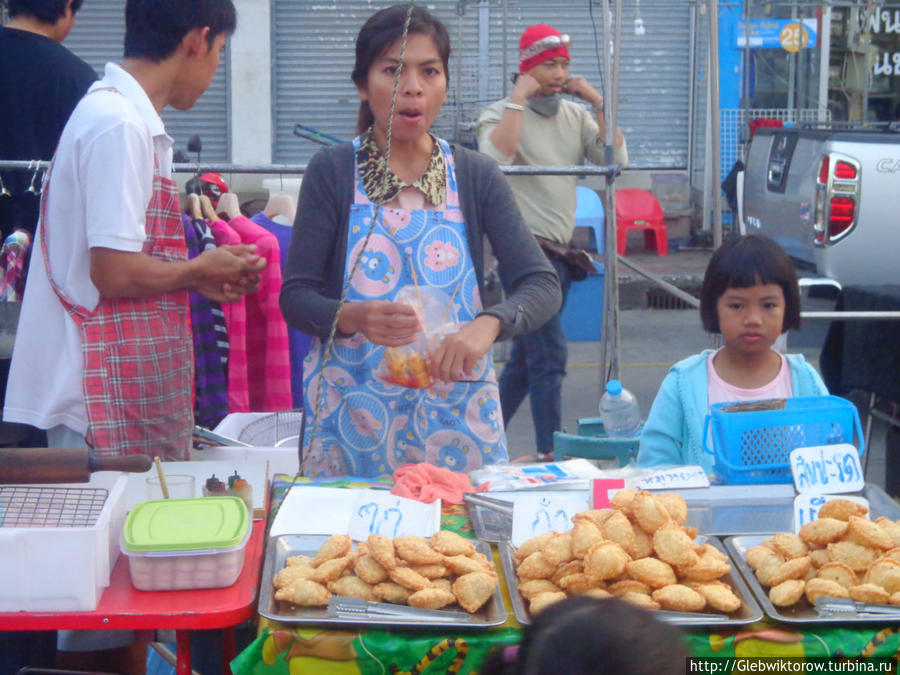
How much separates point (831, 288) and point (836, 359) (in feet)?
3.38

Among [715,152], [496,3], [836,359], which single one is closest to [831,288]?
[836,359]

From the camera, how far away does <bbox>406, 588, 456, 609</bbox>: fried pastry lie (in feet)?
6.04

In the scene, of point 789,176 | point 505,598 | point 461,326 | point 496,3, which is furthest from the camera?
point 496,3

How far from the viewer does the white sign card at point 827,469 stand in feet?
7.80

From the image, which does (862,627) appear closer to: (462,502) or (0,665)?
(462,502)

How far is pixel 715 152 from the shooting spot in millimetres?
3877

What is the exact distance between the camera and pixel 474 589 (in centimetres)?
188

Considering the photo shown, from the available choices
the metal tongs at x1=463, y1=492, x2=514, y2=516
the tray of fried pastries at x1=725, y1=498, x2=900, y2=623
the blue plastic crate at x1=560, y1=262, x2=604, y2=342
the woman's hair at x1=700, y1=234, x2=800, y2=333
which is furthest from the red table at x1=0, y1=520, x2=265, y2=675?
the blue plastic crate at x1=560, y1=262, x2=604, y2=342

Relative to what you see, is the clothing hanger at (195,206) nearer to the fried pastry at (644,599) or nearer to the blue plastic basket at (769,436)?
the blue plastic basket at (769,436)

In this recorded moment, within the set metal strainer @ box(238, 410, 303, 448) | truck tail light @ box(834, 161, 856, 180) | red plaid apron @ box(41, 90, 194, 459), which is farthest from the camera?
truck tail light @ box(834, 161, 856, 180)

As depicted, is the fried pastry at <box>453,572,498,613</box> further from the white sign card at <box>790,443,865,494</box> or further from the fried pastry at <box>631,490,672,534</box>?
the white sign card at <box>790,443,865,494</box>

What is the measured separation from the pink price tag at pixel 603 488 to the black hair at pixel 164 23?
54.0 inches

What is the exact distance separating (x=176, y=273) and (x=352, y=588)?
3.00 ft

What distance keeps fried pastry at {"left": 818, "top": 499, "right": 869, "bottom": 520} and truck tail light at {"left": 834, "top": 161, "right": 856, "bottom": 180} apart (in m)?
4.88
